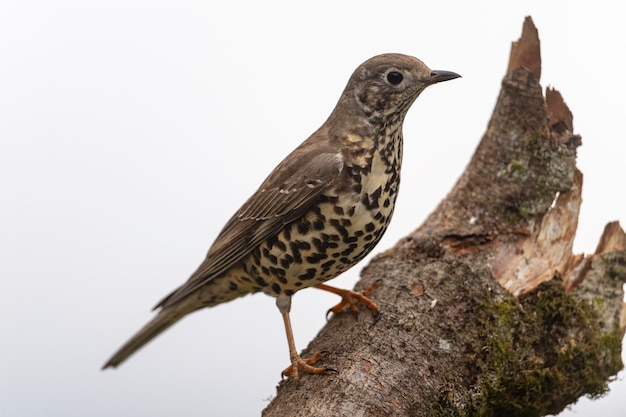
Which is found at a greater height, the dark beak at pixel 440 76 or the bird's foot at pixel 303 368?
the dark beak at pixel 440 76

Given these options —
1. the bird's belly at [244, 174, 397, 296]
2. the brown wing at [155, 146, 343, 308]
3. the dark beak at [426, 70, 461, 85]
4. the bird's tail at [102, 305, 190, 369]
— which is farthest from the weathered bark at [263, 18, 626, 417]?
the dark beak at [426, 70, 461, 85]

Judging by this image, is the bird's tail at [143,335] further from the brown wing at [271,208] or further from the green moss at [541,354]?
the green moss at [541,354]

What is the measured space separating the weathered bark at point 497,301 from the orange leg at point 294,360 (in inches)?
2.7

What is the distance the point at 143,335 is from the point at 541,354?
9.90 ft

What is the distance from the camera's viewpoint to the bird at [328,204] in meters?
5.53

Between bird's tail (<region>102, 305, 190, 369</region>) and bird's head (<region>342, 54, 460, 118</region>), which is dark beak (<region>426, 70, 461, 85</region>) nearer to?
A: bird's head (<region>342, 54, 460, 118</region>)

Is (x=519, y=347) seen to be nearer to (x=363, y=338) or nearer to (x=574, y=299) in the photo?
(x=574, y=299)

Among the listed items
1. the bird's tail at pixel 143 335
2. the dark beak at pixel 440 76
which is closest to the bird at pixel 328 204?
the dark beak at pixel 440 76

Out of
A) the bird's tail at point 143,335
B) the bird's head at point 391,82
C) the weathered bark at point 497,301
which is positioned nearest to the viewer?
the weathered bark at point 497,301

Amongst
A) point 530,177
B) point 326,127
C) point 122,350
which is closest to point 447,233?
point 530,177

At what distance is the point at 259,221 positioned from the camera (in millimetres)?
5891

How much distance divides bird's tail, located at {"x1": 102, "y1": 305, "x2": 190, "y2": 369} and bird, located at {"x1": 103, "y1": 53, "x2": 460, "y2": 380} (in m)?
0.24

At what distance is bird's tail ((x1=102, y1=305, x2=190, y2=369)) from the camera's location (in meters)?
6.37

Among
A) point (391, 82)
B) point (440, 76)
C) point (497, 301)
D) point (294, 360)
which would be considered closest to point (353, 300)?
point (294, 360)
